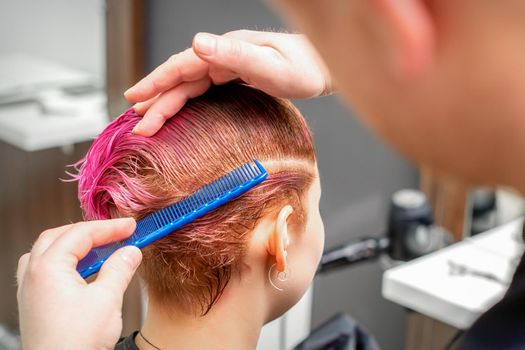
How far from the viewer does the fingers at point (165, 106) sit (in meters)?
1.00

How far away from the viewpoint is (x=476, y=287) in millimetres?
1923

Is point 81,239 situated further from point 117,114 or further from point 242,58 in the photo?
point 117,114

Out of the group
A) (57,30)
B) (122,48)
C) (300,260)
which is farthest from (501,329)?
(57,30)

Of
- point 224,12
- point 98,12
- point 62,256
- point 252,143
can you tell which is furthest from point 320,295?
point 62,256

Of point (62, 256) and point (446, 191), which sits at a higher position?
point (62, 256)

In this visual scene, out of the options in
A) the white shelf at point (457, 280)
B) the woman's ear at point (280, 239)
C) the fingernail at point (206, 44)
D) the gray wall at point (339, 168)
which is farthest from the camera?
the gray wall at point (339, 168)

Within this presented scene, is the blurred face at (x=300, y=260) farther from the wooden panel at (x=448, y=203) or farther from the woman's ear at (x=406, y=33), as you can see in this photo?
the wooden panel at (x=448, y=203)

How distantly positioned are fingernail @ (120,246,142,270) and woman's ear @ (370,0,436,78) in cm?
55

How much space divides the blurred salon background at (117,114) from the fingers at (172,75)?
1190 millimetres

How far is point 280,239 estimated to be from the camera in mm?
1030

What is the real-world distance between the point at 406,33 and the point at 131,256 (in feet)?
1.84

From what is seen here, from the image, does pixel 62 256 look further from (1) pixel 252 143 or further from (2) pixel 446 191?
(2) pixel 446 191

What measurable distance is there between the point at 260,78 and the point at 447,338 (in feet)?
5.18

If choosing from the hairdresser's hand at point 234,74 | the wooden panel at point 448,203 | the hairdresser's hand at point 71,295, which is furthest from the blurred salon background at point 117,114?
the hairdresser's hand at point 71,295
